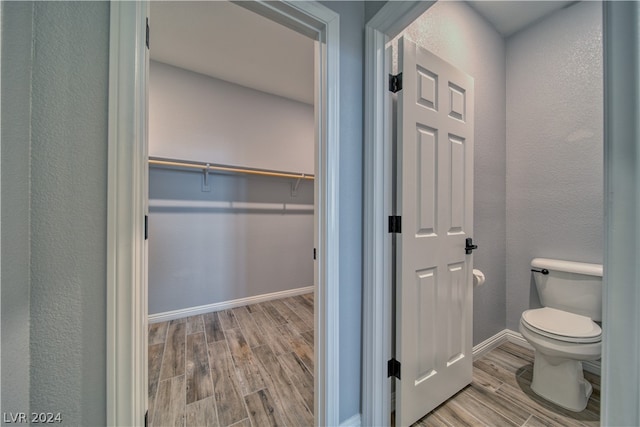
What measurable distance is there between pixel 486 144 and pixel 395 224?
1313mm

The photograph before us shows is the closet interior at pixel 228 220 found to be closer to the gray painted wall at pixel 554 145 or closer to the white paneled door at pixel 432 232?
the white paneled door at pixel 432 232

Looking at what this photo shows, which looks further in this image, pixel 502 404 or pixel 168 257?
pixel 168 257

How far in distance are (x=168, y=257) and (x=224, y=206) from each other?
73 centimetres

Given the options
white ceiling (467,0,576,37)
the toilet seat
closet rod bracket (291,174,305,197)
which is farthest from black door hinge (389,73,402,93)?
closet rod bracket (291,174,305,197)

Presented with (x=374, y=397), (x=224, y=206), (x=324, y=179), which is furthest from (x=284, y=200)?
(x=374, y=397)

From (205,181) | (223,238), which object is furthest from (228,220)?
(205,181)

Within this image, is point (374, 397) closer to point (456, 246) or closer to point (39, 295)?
point (456, 246)

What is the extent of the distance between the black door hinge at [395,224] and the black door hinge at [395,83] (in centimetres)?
65

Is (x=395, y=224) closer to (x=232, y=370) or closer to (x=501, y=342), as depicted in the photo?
(x=232, y=370)

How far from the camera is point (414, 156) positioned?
3.81 ft

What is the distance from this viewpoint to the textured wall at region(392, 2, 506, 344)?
64.2 inches

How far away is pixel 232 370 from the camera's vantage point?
5.24 feet

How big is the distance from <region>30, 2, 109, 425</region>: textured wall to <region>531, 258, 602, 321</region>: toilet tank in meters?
2.49

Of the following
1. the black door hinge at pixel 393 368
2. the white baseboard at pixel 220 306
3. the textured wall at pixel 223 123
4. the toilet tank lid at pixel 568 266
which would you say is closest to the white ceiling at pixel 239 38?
the textured wall at pixel 223 123
